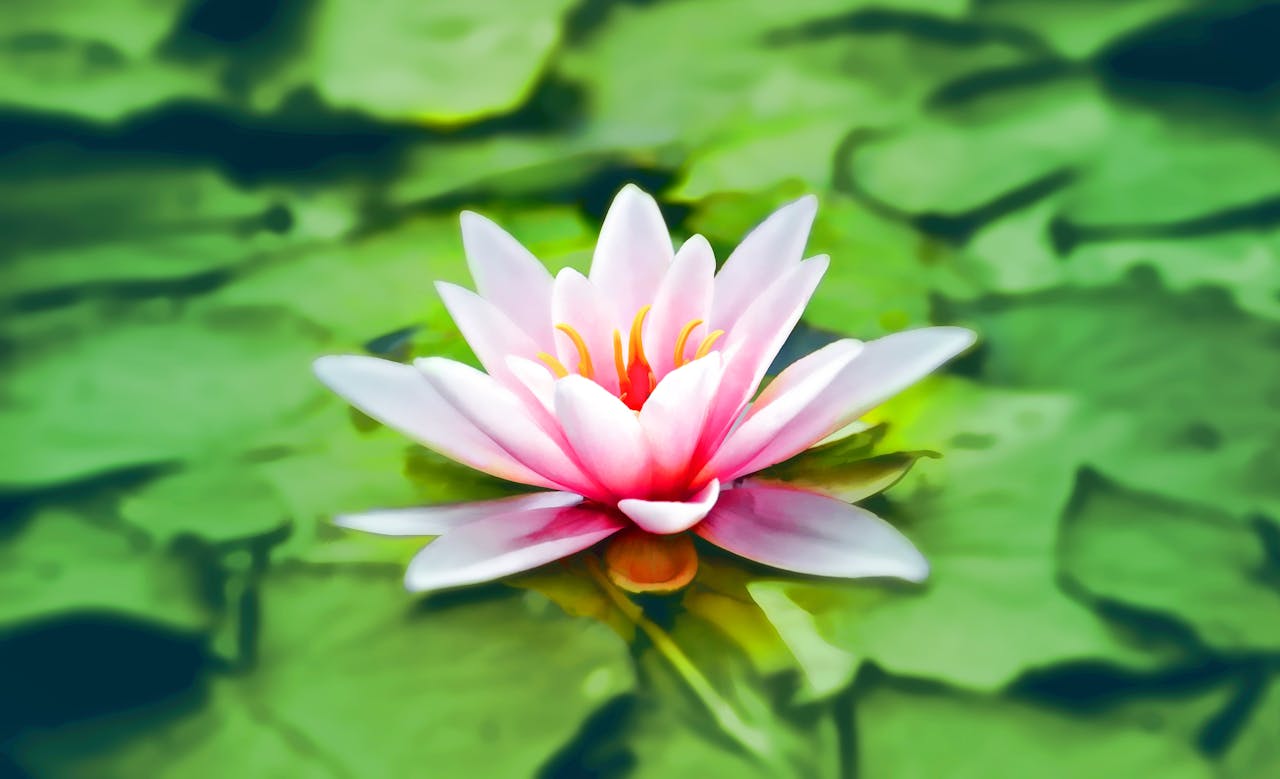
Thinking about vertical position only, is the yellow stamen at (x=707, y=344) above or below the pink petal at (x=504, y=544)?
above

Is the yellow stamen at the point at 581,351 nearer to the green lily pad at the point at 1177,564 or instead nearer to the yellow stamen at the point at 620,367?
the yellow stamen at the point at 620,367

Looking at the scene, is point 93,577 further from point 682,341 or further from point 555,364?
point 682,341

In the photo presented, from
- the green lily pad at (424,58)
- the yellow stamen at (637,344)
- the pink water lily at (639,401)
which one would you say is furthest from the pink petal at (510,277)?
the green lily pad at (424,58)

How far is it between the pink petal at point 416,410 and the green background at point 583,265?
0.05 meters

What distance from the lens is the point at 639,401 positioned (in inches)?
41.4

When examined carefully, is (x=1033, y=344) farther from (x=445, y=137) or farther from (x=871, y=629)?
(x=445, y=137)

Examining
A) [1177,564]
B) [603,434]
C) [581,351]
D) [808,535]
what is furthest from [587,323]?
[1177,564]

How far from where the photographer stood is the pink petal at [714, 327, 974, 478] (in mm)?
1027

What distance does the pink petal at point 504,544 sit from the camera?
36.6 inches

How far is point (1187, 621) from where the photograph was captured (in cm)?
97

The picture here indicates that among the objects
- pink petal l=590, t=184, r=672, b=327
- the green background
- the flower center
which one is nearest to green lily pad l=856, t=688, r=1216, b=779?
the green background

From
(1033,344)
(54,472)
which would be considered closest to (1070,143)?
(1033,344)

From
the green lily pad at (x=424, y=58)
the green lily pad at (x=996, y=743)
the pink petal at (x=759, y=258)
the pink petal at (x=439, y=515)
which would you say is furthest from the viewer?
the green lily pad at (x=424, y=58)

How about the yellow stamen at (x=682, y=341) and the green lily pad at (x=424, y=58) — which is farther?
the green lily pad at (x=424, y=58)
